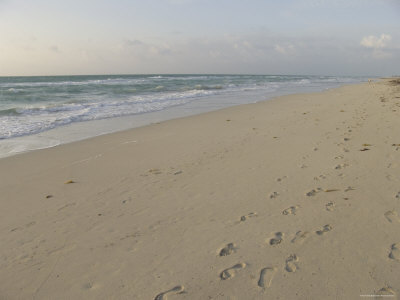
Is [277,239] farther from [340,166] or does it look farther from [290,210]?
[340,166]

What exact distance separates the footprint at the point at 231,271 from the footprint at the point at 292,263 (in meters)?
0.33

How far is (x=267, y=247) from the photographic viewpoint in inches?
93.2

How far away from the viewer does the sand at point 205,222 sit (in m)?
2.03

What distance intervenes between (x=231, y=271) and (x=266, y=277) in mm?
254

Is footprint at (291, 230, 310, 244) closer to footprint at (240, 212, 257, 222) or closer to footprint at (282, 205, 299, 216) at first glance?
footprint at (282, 205, 299, 216)

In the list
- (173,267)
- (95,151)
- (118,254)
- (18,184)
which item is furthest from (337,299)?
(95,151)

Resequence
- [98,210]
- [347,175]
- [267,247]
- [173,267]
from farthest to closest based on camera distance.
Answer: [347,175], [98,210], [267,247], [173,267]

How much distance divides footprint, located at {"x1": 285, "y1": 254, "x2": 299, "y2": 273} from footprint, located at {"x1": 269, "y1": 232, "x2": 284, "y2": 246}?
7.7 inches

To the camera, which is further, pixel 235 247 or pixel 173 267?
pixel 235 247

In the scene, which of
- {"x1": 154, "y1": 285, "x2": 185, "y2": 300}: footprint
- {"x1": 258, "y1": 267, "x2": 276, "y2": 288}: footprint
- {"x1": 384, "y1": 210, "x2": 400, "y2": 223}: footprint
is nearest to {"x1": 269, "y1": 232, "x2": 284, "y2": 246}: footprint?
{"x1": 258, "y1": 267, "x2": 276, "y2": 288}: footprint

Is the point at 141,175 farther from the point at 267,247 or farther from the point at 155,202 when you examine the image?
the point at 267,247

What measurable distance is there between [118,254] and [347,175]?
298cm

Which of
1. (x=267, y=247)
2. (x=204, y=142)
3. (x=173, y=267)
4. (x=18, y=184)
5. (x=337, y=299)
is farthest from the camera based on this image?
(x=204, y=142)

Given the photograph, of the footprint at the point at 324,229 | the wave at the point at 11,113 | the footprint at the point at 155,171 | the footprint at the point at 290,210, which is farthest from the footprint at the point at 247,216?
the wave at the point at 11,113
